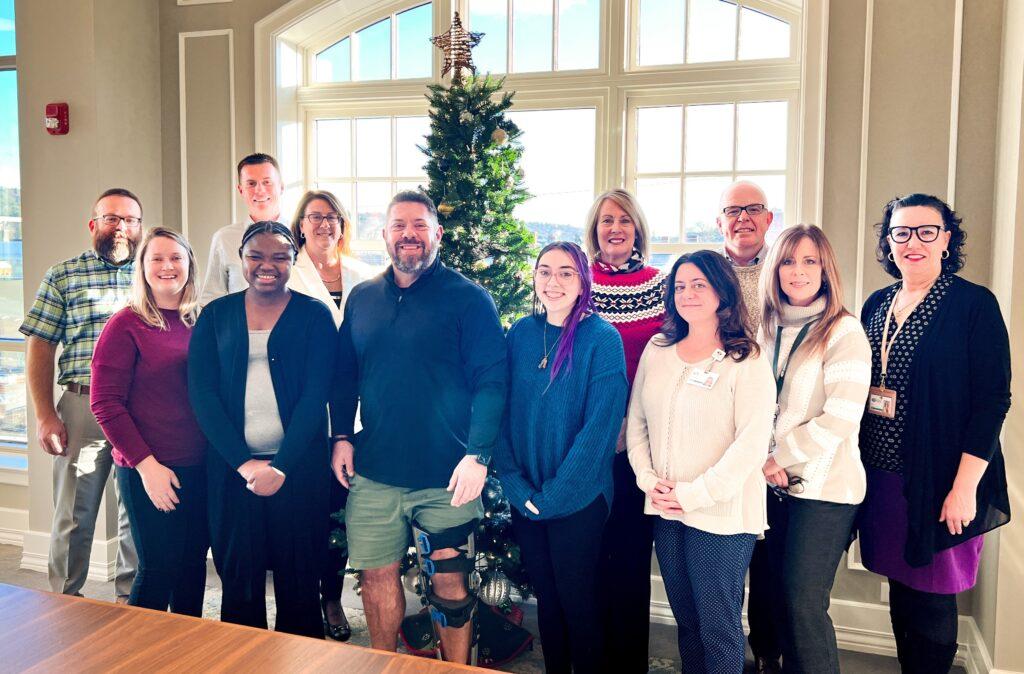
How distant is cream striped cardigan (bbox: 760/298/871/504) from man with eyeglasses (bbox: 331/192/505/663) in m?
0.83

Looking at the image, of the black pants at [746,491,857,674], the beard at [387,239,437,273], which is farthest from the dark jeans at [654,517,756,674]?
the beard at [387,239,437,273]

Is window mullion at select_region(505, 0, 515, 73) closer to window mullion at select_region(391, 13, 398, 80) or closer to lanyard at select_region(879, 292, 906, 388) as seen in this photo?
window mullion at select_region(391, 13, 398, 80)

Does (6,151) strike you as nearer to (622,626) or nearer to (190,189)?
(190,189)

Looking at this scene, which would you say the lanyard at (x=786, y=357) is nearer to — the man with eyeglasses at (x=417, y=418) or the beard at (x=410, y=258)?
the man with eyeglasses at (x=417, y=418)

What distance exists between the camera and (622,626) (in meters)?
2.40

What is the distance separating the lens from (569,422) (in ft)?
7.09

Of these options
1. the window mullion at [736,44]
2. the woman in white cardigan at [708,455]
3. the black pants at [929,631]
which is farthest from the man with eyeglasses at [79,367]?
the black pants at [929,631]

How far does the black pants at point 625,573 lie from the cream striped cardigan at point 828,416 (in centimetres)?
48

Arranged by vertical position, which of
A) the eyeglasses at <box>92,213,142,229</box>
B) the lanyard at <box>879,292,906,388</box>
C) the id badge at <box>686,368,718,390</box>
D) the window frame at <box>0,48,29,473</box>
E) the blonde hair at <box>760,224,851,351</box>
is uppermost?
the eyeglasses at <box>92,213,142,229</box>

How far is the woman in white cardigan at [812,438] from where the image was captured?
203cm

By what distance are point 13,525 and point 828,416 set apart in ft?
13.8

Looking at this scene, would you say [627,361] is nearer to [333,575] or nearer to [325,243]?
[325,243]

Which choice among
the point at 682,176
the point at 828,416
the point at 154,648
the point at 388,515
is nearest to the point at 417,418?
the point at 388,515

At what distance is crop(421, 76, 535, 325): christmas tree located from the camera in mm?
2777
